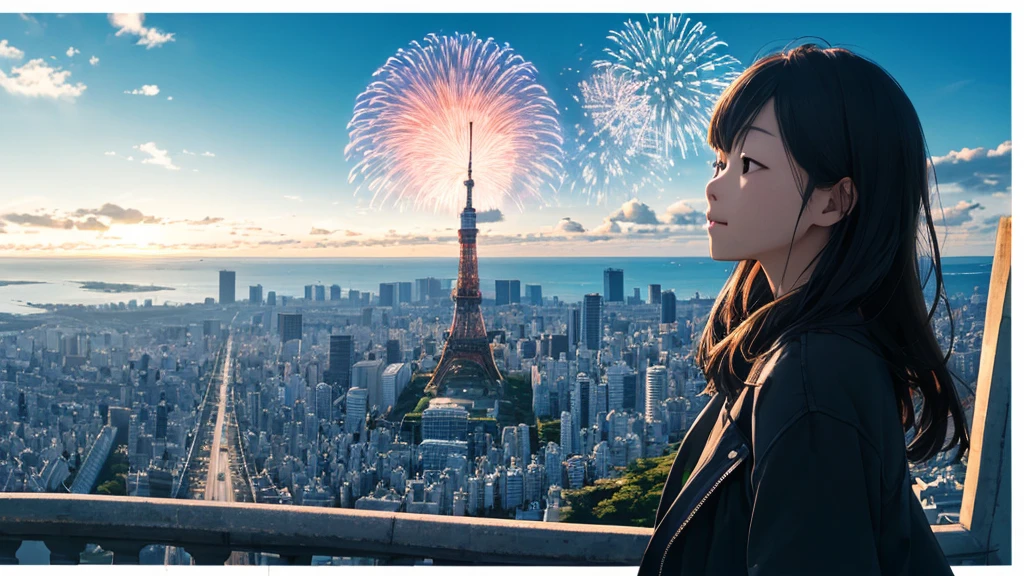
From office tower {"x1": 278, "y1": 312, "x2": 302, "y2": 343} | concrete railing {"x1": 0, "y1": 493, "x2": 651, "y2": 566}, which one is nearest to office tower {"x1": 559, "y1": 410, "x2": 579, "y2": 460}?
office tower {"x1": 278, "y1": 312, "x2": 302, "y2": 343}

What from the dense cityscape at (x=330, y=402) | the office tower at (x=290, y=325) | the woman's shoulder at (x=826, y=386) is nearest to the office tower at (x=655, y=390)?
the dense cityscape at (x=330, y=402)

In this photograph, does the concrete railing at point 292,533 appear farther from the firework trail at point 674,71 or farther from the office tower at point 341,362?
the firework trail at point 674,71

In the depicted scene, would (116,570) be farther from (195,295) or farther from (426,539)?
(195,295)

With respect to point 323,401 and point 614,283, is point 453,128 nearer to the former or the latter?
point 614,283

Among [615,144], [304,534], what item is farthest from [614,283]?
[304,534]
